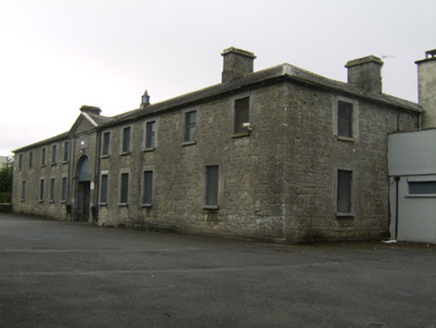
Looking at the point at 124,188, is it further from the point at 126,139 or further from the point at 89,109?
the point at 89,109

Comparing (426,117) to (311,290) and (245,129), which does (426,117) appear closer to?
(245,129)

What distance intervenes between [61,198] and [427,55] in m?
25.5

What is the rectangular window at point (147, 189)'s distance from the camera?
23.3m

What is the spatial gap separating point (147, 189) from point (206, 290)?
1698 centimetres

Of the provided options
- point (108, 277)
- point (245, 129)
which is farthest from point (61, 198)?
point (108, 277)

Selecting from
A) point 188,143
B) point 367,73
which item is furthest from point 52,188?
point 367,73

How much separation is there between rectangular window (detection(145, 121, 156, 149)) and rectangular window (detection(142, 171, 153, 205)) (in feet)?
4.62

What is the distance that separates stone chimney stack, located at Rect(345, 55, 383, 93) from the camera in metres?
20.3

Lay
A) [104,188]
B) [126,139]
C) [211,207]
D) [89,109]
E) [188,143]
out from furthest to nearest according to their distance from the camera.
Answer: [89,109], [104,188], [126,139], [188,143], [211,207]

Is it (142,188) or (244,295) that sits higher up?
(142,188)

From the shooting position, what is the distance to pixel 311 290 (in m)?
7.18

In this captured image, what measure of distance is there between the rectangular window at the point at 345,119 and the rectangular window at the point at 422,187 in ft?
10.5

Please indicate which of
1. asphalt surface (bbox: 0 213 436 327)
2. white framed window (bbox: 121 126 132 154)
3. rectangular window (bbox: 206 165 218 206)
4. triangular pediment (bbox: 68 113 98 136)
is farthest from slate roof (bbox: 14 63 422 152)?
triangular pediment (bbox: 68 113 98 136)

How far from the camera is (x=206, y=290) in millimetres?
6875
